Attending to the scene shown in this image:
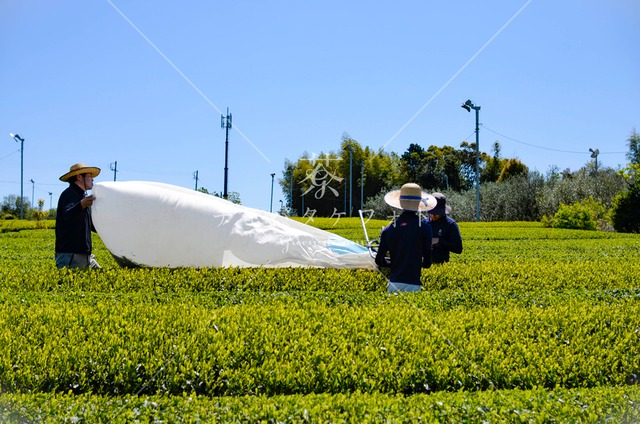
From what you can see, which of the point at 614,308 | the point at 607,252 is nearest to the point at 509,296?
the point at 614,308

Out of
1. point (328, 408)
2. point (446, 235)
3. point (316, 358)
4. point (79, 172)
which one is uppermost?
point (79, 172)

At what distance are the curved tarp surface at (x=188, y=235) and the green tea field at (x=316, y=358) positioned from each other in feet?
6.92

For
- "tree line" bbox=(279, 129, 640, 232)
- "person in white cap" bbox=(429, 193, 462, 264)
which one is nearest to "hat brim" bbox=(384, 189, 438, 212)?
"person in white cap" bbox=(429, 193, 462, 264)

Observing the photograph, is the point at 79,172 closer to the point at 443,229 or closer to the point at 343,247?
the point at 343,247

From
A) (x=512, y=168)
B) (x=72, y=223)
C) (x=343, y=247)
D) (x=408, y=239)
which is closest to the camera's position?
(x=408, y=239)

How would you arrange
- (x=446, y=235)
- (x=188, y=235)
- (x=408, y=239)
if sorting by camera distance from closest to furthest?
(x=408, y=239), (x=446, y=235), (x=188, y=235)

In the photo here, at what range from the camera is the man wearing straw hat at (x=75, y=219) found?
755cm

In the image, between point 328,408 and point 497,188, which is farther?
point 497,188

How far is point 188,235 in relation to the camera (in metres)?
8.57

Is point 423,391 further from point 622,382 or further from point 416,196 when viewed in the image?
point 416,196

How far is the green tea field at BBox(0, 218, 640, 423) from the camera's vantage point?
347cm

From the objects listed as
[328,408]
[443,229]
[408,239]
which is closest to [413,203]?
[408,239]

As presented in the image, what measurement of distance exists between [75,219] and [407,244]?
4.77 metres

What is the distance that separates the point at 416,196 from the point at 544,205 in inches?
1250
